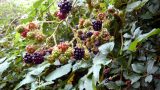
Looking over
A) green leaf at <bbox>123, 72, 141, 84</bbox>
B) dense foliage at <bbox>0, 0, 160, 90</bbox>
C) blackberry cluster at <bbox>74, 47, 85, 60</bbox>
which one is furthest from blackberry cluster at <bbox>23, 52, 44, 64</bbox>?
green leaf at <bbox>123, 72, 141, 84</bbox>

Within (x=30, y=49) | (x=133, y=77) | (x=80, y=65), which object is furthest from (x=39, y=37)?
(x=133, y=77)

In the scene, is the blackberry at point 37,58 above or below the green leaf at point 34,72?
above

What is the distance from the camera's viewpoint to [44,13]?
1159 millimetres

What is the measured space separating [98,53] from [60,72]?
12 cm

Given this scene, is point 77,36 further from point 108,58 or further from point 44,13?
point 44,13

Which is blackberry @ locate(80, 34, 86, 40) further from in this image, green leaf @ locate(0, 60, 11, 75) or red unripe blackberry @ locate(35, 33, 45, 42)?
green leaf @ locate(0, 60, 11, 75)

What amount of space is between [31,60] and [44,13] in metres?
0.32

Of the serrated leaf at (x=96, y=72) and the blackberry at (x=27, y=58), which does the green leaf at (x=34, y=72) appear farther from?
the serrated leaf at (x=96, y=72)

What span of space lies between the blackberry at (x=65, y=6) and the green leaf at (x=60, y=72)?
0.58 ft

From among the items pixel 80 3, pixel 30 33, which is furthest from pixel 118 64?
pixel 80 3

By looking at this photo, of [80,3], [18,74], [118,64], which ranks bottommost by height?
[118,64]

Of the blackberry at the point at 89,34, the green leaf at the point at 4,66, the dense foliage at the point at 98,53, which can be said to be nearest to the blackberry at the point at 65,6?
the dense foliage at the point at 98,53

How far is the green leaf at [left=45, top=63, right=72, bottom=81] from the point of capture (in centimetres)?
85

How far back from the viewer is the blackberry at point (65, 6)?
932mm
